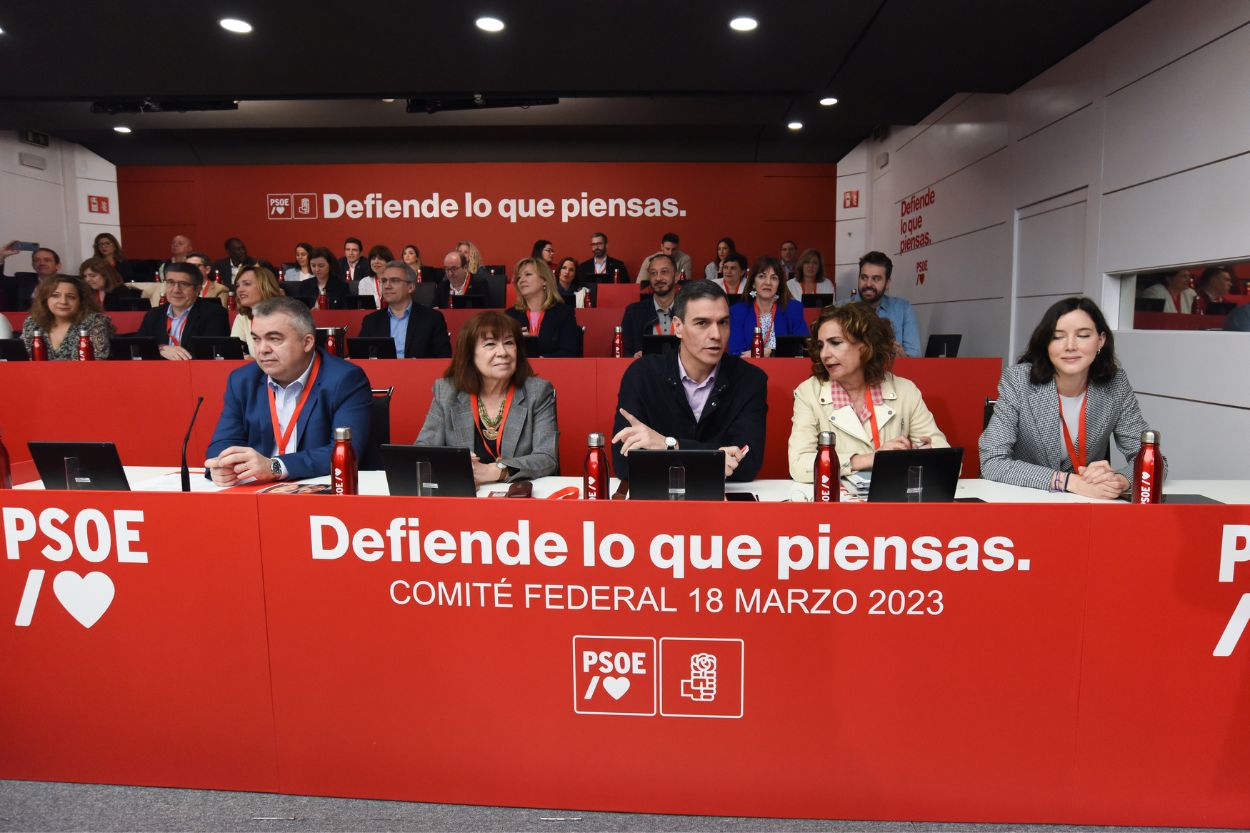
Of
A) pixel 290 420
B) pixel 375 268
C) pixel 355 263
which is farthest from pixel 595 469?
pixel 355 263

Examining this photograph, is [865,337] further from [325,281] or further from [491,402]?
[325,281]

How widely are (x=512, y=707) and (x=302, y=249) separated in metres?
8.74

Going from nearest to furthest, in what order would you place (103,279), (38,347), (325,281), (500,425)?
(500,425) < (38,347) < (103,279) < (325,281)

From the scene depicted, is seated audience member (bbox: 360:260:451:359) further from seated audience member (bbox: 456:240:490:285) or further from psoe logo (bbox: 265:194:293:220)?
psoe logo (bbox: 265:194:293:220)

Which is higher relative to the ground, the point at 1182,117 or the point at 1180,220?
the point at 1182,117

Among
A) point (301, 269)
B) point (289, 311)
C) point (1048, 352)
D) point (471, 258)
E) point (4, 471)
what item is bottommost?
point (4, 471)

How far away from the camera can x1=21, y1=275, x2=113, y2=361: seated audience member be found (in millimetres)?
4430

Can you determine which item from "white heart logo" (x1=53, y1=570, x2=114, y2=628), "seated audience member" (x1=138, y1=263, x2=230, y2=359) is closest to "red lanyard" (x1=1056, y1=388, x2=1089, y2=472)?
"white heart logo" (x1=53, y1=570, x2=114, y2=628)

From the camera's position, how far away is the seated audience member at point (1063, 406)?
95.4 inches

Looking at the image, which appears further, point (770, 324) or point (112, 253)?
point (112, 253)

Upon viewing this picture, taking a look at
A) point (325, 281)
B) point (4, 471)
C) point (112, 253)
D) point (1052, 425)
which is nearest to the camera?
point (4, 471)

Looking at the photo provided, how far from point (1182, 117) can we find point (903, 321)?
68.5 inches

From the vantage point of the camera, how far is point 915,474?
178cm

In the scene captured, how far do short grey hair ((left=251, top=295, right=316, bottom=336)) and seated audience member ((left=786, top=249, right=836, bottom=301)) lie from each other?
19.2 ft
